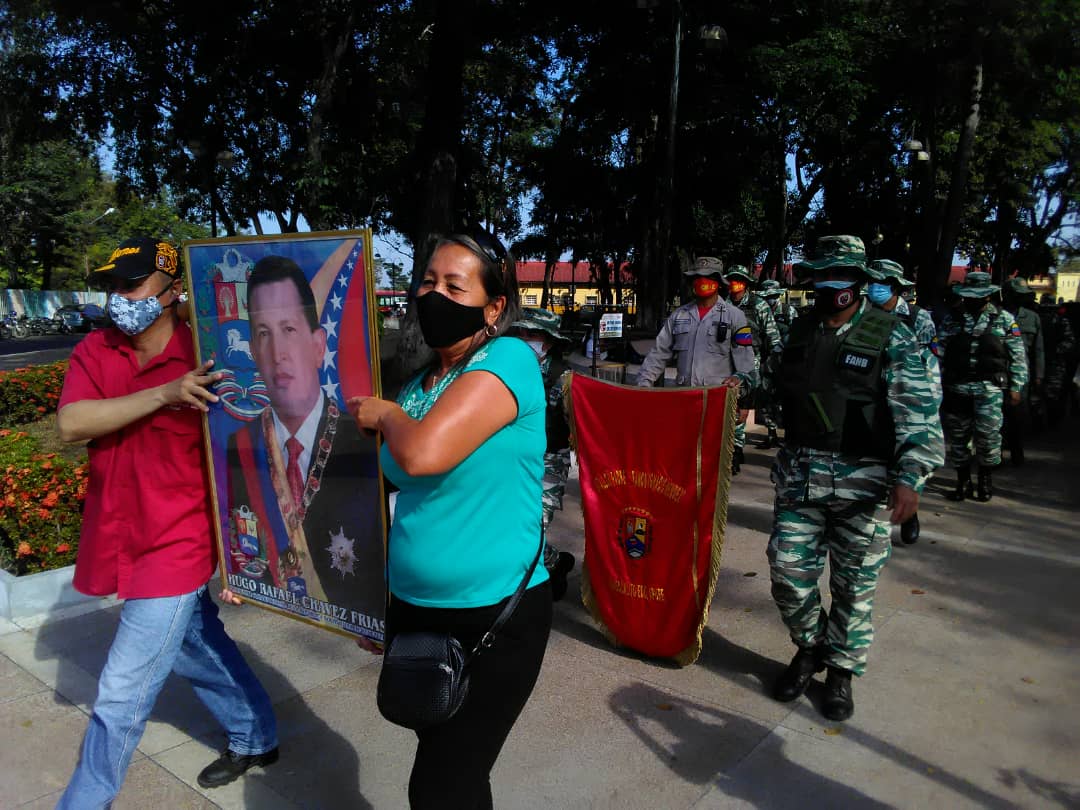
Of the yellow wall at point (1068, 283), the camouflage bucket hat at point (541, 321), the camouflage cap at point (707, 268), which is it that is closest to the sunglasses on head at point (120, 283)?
the camouflage bucket hat at point (541, 321)

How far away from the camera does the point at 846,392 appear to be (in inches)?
136

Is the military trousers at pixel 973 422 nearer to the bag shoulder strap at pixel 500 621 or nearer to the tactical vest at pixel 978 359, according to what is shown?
the tactical vest at pixel 978 359

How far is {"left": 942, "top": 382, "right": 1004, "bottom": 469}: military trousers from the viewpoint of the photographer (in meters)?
6.97

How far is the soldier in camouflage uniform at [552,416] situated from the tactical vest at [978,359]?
429 cm

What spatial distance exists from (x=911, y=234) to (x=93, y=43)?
30477 mm

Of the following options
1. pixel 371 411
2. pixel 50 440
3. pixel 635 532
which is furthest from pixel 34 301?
pixel 371 411

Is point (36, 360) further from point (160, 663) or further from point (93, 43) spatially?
point (160, 663)

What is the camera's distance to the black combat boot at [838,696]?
3406 mm

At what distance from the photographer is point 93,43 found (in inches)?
724

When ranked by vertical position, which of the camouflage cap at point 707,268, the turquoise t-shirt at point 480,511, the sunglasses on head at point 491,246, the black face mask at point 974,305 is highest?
the sunglasses on head at point 491,246

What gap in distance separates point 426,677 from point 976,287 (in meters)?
6.91

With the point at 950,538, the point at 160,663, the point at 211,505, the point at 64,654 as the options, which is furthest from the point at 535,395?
the point at 950,538

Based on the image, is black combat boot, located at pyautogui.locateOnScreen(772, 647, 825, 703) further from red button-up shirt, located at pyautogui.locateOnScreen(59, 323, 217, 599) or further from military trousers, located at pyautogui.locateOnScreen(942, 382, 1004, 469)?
military trousers, located at pyautogui.locateOnScreen(942, 382, 1004, 469)

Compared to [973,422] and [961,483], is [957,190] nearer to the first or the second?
[973,422]
